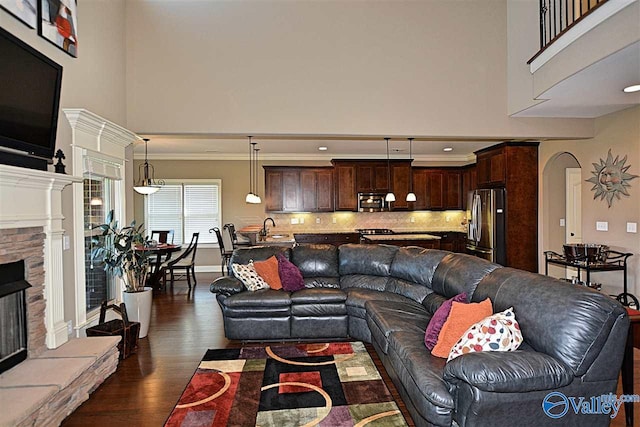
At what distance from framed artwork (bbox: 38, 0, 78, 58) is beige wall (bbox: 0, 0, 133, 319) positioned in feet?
0.22

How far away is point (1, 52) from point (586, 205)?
680cm

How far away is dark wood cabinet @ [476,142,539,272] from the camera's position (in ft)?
22.0

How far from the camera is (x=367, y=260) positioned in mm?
5004

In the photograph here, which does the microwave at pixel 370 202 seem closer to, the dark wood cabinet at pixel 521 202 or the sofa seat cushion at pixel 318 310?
the dark wood cabinet at pixel 521 202

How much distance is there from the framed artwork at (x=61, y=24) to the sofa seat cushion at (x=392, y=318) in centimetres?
360

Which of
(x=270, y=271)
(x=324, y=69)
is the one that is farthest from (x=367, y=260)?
(x=324, y=69)

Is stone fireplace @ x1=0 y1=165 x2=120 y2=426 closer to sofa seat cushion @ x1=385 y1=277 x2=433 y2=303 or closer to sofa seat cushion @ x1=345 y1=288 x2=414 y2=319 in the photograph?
sofa seat cushion @ x1=345 y1=288 x2=414 y2=319

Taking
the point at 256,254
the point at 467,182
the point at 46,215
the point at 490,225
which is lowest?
the point at 256,254

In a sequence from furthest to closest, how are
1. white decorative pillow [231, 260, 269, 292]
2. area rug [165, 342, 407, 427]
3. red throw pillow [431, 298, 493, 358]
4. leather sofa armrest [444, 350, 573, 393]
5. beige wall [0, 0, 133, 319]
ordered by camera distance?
white decorative pillow [231, 260, 269, 292] < beige wall [0, 0, 133, 319] < area rug [165, 342, 407, 427] < red throw pillow [431, 298, 493, 358] < leather sofa armrest [444, 350, 573, 393]

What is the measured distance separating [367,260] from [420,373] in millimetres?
2656

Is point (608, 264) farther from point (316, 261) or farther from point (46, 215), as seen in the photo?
point (46, 215)

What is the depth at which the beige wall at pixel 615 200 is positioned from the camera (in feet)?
16.4

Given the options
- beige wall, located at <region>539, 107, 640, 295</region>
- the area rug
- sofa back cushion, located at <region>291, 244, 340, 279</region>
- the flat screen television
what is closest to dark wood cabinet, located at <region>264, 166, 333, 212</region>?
sofa back cushion, located at <region>291, 244, 340, 279</region>

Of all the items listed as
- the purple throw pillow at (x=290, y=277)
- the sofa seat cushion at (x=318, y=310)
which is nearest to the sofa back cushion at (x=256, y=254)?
the purple throw pillow at (x=290, y=277)
